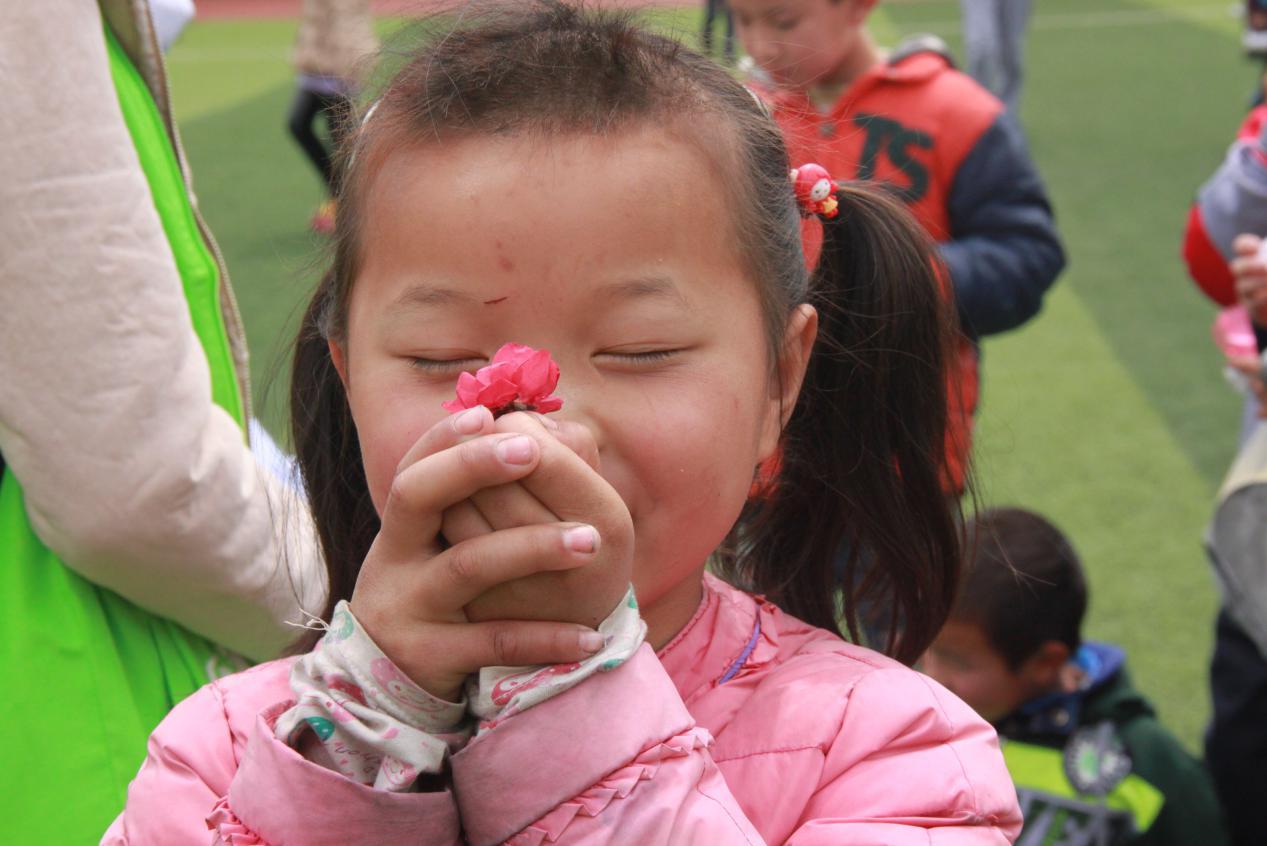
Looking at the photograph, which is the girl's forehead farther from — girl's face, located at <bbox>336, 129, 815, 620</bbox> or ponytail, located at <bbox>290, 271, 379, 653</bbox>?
ponytail, located at <bbox>290, 271, 379, 653</bbox>

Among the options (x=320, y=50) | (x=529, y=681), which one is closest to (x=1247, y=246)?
(x=529, y=681)

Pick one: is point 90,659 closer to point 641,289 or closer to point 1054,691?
point 641,289

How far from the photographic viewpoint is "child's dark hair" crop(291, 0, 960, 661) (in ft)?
4.50

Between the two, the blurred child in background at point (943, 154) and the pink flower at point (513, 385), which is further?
the blurred child in background at point (943, 154)

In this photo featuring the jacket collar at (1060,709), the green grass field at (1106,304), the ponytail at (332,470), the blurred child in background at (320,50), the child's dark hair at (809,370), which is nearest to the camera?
the child's dark hair at (809,370)

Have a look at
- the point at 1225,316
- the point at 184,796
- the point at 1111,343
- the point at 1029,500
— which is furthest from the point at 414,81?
the point at 1111,343

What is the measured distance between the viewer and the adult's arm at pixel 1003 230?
116 inches

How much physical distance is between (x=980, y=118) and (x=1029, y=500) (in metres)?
2.02

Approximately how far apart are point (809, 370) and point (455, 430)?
2.38 feet

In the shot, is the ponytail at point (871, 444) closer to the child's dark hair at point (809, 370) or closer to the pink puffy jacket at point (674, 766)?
the child's dark hair at point (809, 370)

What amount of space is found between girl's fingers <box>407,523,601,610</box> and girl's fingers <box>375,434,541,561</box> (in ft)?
0.10

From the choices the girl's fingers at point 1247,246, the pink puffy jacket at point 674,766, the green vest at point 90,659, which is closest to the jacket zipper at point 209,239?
the green vest at point 90,659

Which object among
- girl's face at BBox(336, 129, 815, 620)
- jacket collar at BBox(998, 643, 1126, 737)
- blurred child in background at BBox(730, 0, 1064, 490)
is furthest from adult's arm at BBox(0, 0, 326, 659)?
jacket collar at BBox(998, 643, 1126, 737)

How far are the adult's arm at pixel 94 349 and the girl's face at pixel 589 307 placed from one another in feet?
1.04
